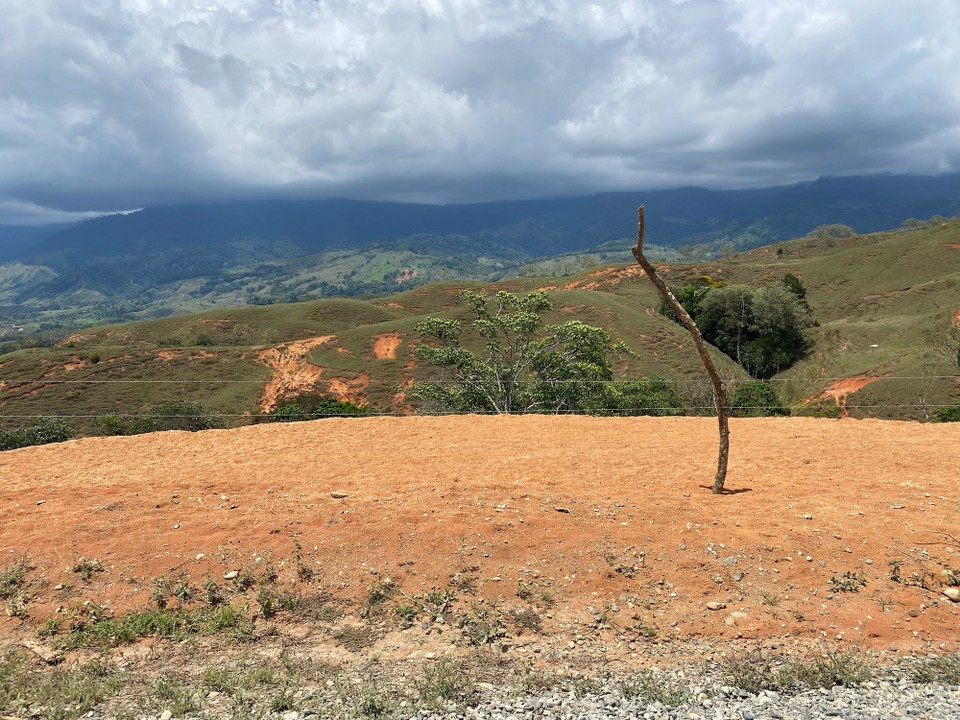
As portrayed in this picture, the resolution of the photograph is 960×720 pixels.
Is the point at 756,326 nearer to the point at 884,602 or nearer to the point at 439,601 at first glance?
the point at 884,602

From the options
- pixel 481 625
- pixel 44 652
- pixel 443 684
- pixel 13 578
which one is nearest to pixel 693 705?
pixel 443 684

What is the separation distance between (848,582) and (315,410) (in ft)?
85.3

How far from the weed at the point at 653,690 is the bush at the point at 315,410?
15.5 meters

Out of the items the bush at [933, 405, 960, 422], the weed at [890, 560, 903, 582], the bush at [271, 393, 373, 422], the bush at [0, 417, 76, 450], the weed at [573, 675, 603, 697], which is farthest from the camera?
the bush at [271, 393, 373, 422]

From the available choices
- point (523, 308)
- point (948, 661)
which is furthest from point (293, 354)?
point (948, 661)

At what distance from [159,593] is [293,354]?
49.0m

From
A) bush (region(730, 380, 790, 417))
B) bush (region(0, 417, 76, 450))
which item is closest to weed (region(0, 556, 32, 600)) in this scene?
bush (region(0, 417, 76, 450))

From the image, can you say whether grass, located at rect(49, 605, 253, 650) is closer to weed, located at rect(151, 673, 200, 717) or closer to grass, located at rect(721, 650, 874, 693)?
weed, located at rect(151, 673, 200, 717)

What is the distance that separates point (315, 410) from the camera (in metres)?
28.8

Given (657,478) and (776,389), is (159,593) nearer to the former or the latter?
(657,478)

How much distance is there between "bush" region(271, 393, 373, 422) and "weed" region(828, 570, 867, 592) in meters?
15.9

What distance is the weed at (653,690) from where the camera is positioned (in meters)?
4.51

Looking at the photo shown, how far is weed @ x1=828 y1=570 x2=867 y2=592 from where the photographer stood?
6.03 metres

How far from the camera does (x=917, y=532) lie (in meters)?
6.97
